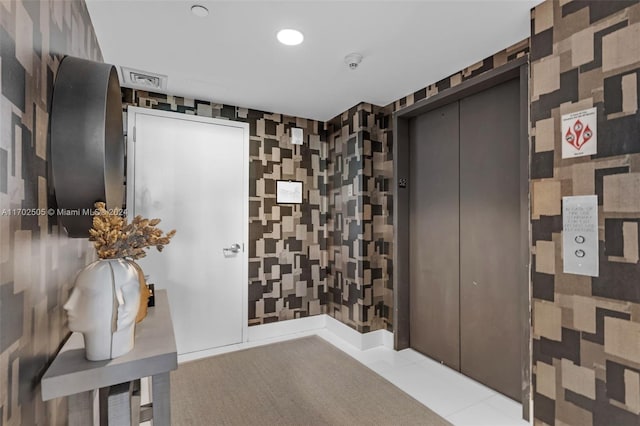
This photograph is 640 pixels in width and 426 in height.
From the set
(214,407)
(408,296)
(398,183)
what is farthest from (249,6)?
(408,296)

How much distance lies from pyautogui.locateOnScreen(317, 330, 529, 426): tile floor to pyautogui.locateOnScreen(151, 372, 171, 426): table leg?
179 cm

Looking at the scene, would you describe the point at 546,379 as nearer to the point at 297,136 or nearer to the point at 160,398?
the point at 160,398

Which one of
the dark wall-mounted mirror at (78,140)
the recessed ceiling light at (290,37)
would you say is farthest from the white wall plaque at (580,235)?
the dark wall-mounted mirror at (78,140)

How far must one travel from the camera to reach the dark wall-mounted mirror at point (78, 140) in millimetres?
1059

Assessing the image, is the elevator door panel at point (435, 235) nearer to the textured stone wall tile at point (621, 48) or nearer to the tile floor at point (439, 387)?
the tile floor at point (439, 387)

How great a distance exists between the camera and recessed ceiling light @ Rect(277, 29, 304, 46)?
1.98 m

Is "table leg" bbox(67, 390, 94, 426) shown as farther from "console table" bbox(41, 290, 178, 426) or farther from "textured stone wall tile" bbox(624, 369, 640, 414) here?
"textured stone wall tile" bbox(624, 369, 640, 414)

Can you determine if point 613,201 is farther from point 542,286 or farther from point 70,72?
point 70,72

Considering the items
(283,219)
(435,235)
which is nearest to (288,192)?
(283,219)

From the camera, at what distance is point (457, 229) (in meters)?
2.71

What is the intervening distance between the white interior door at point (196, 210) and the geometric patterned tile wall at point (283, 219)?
4.5 inches

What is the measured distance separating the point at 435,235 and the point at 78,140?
2631mm

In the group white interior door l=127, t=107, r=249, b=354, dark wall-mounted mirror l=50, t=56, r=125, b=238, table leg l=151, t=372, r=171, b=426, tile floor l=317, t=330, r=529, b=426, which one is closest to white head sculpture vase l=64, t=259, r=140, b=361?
table leg l=151, t=372, r=171, b=426

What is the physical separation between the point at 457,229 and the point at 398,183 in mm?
709
